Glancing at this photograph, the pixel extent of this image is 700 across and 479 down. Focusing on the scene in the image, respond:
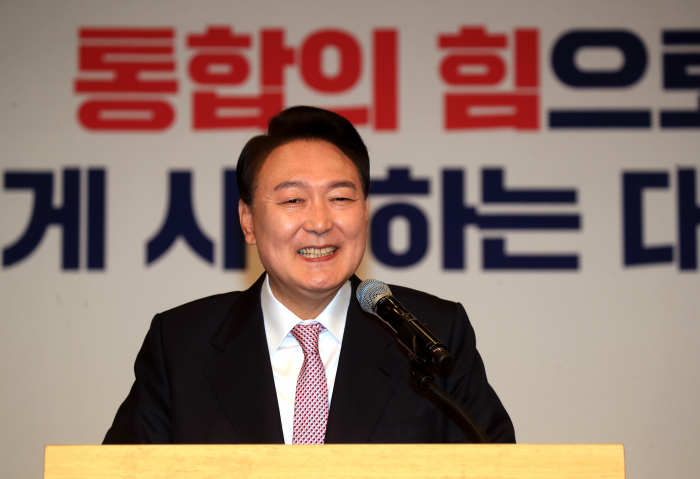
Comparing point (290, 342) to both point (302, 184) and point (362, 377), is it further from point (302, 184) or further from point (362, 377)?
point (302, 184)

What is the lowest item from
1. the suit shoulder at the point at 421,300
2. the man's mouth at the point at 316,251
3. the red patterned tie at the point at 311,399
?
the red patterned tie at the point at 311,399

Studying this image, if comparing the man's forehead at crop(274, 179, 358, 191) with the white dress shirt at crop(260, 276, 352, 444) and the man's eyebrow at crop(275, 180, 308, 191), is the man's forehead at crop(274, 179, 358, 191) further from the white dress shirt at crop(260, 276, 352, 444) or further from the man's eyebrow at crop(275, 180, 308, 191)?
the white dress shirt at crop(260, 276, 352, 444)

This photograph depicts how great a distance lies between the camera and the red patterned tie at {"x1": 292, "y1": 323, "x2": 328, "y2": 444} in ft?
5.49

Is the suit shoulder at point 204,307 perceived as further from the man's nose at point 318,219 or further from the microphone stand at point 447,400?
the microphone stand at point 447,400

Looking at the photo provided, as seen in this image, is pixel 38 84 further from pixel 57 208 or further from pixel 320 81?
pixel 320 81

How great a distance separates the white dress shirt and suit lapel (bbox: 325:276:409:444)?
0.04 meters

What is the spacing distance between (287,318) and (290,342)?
65 mm

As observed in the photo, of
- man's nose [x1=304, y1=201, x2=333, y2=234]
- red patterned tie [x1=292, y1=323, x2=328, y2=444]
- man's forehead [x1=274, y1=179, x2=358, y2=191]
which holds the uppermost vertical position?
man's forehead [x1=274, y1=179, x2=358, y2=191]

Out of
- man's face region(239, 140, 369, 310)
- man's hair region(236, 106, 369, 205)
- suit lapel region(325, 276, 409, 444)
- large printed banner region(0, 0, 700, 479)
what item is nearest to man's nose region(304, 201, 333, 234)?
man's face region(239, 140, 369, 310)

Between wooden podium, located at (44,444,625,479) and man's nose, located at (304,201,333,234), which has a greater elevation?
man's nose, located at (304,201,333,234)

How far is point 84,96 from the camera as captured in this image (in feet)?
11.1

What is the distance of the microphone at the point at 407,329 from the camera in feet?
3.93

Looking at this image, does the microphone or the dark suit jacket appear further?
the dark suit jacket

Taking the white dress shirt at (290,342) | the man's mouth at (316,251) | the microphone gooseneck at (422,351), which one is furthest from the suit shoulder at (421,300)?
the microphone gooseneck at (422,351)
